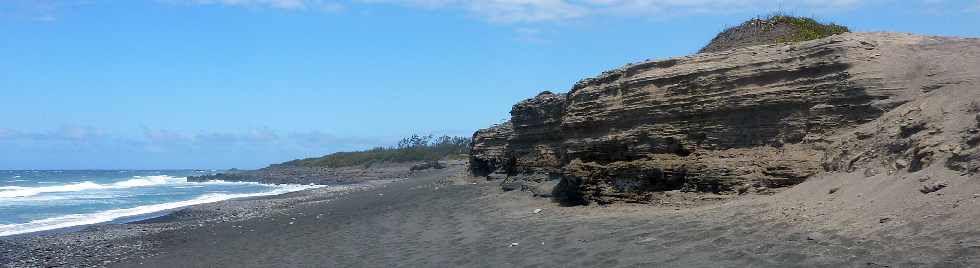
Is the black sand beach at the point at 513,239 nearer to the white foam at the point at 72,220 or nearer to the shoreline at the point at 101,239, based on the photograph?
the shoreline at the point at 101,239

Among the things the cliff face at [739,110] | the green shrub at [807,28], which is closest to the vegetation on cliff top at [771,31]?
the green shrub at [807,28]

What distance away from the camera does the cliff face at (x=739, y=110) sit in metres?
12.3

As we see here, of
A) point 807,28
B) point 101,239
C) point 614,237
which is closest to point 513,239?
point 614,237

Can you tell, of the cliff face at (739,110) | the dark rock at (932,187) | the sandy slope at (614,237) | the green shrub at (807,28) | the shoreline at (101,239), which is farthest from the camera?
the green shrub at (807,28)

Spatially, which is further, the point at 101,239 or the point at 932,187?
the point at 101,239

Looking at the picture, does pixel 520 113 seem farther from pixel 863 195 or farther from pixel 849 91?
pixel 863 195

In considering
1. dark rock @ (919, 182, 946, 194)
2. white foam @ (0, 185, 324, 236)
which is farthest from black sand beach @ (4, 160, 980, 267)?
white foam @ (0, 185, 324, 236)

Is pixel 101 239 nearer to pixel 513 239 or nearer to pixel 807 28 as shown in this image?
pixel 513 239

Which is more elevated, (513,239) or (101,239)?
(101,239)

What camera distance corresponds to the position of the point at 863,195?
9.60 m

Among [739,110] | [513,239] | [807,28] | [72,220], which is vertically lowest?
[513,239]

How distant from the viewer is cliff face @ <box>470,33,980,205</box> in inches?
485

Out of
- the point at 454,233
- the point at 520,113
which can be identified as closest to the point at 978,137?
the point at 454,233

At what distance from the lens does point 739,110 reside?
13.8 meters
